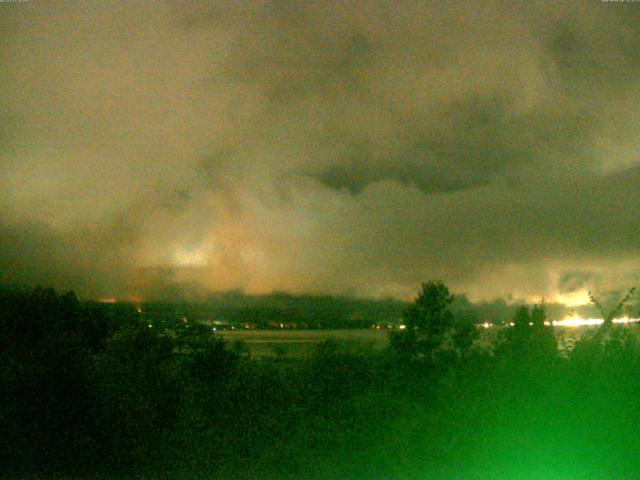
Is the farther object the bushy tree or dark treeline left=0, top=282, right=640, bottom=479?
the bushy tree

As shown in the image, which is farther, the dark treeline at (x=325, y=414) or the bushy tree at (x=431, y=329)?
the bushy tree at (x=431, y=329)

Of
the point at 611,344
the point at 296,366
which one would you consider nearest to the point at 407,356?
the point at 296,366

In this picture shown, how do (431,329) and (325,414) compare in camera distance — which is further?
(431,329)

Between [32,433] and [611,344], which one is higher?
[611,344]

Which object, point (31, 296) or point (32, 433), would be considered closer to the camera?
point (32, 433)

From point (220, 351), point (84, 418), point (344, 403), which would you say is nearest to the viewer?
point (84, 418)

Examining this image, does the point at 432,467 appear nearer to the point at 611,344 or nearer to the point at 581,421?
the point at 581,421

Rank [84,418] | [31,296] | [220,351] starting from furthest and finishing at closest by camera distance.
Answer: [31,296] < [220,351] < [84,418]

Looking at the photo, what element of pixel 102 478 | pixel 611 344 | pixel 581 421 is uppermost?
pixel 611 344
